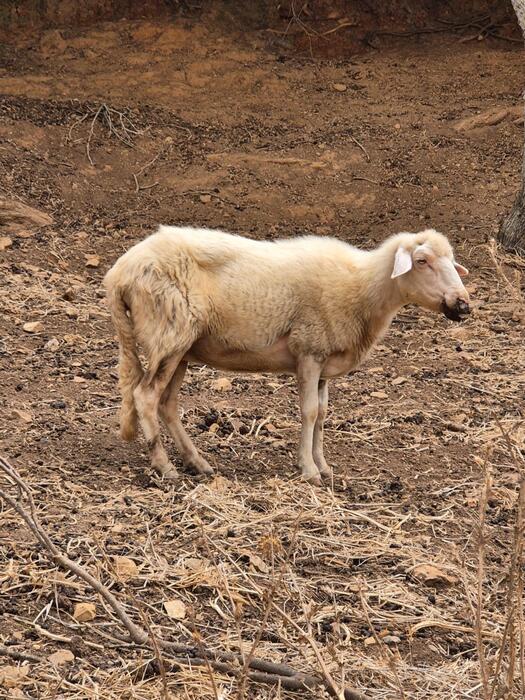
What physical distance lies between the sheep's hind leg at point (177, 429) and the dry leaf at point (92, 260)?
11.2 ft

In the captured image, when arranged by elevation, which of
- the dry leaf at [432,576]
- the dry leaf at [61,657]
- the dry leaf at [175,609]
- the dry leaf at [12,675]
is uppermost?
the dry leaf at [12,675]

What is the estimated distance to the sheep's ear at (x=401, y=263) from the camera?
6359mm

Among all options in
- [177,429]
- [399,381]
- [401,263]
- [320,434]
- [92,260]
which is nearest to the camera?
[401,263]

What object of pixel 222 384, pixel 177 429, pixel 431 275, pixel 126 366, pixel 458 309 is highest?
pixel 431 275

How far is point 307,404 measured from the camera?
661 centimetres

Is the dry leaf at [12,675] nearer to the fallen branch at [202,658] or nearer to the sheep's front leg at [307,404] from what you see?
the fallen branch at [202,658]

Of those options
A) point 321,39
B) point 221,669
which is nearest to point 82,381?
point 221,669

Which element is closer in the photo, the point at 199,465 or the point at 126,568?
the point at 126,568

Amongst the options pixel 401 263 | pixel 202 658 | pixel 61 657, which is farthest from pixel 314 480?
pixel 61 657

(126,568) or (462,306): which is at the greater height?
(462,306)

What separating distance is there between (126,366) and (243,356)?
2.18ft

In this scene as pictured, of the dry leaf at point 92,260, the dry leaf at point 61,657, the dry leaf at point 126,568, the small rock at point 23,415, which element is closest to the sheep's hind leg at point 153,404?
the small rock at point 23,415

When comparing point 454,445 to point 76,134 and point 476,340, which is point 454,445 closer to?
point 476,340

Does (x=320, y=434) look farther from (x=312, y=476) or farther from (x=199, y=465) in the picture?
(x=199, y=465)
